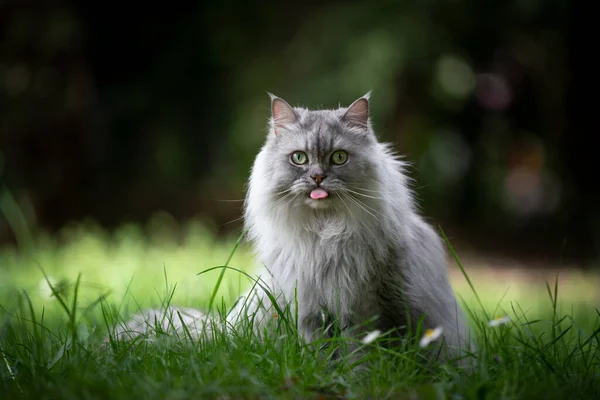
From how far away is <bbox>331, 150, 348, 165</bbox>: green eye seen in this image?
10.2 feet

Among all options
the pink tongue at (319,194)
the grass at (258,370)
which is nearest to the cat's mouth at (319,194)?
the pink tongue at (319,194)

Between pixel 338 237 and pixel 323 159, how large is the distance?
0.41 metres

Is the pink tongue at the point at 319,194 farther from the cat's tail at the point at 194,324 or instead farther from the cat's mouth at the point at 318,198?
the cat's tail at the point at 194,324

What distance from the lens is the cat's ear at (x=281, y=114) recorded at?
10.7 feet

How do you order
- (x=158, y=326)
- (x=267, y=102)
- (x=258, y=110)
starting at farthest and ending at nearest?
(x=258, y=110), (x=267, y=102), (x=158, y=326)

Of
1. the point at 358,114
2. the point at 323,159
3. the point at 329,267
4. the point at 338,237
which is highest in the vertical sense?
the point at 358,114

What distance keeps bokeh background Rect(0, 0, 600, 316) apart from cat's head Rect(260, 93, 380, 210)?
3882 millimetres

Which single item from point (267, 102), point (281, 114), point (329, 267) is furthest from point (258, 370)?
point (267, 102)

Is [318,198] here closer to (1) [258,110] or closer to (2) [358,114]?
(2) [358,114]

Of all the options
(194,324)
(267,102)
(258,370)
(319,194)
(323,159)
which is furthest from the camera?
(267,102)

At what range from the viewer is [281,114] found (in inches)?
131

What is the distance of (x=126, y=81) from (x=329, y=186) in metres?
7.63

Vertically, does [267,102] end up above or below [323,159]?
above

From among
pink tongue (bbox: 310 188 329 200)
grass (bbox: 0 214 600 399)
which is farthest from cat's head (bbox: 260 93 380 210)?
grass (bbox: 0 214 600 399)
